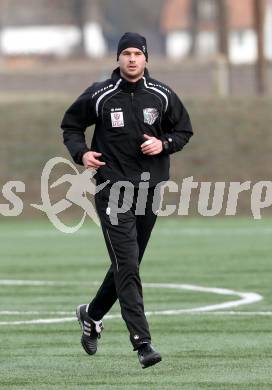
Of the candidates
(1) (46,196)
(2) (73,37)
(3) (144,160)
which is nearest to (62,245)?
(1) (46,196)

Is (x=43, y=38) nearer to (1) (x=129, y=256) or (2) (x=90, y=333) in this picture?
(2) (x=90, y=333)

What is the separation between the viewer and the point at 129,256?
34.3ft

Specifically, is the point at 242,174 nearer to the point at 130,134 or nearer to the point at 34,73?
the point at 34,73

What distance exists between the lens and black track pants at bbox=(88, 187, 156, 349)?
34.0ft

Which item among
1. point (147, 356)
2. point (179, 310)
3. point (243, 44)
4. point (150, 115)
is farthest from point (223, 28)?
point (243, 44)

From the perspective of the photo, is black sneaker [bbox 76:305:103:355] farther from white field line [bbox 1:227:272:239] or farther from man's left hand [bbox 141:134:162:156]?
white field line [bbox 1:227:272:239]

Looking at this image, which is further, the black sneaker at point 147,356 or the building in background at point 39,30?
the building in background at point 39,30

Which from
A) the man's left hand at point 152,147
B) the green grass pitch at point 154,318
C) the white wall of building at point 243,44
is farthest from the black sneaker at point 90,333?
the white wall of building at point 243,44

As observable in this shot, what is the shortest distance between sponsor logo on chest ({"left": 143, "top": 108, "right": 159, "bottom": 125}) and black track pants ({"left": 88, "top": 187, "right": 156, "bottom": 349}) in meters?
0.46

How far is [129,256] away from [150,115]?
953mm

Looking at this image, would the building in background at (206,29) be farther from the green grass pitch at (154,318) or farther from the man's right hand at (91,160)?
the man's right hand at (91,160)

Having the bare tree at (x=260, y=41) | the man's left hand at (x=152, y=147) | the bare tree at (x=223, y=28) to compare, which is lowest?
the bare tree at (x=223, y=28)

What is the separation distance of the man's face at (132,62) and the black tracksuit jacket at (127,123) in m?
0.11

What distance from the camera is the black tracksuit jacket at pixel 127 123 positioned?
10.5m
